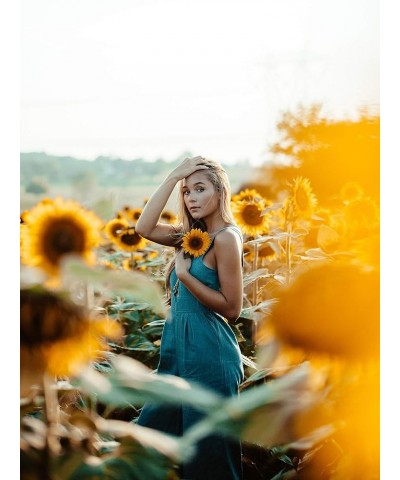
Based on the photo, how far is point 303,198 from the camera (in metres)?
1.53

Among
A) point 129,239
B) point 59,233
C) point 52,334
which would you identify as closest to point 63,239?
point 59,233

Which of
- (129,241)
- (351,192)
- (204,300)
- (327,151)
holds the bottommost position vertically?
(204,300)

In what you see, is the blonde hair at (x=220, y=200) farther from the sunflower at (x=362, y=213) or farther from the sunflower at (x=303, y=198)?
the sunflower at (x=362, y=213)

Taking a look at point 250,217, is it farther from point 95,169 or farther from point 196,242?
point 95,169

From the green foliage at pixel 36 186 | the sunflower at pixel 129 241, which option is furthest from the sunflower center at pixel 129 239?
the green foliage at pixel 36 186

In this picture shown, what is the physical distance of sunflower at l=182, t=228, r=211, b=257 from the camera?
1330mm

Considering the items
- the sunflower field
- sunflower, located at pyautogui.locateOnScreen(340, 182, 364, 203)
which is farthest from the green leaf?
sunflower, located at pyautogui.locateOnScreen(340, 182, 364, 203)

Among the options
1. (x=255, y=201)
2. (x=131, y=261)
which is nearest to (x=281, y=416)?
(x=255, y=201)

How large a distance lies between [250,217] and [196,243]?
0.46m

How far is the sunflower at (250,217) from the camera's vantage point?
1761mm

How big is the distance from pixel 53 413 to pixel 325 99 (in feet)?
3.18
